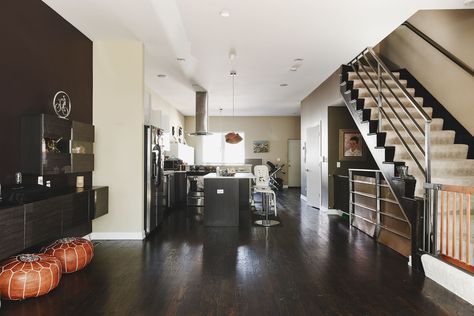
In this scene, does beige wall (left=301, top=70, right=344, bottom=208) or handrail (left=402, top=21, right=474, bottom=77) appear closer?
handrail (left=402, top=21, right=474, bottom=77)

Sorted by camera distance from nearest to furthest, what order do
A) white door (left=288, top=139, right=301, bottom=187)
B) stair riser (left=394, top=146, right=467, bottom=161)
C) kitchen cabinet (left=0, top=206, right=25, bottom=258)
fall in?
kitchen cabinet (left=0, top=206, right=25, bottom=258) < stair riser (left=394, top=146, right=467, bottom=161) < white door (left=288, top=139, right=301, bottom=187)

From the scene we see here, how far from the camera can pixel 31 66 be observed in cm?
342

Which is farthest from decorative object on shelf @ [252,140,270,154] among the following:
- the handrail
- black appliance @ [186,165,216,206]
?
the handrail

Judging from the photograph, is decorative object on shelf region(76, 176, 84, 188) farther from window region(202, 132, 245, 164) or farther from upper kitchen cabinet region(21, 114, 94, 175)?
window region(202, 132, 245, 164)

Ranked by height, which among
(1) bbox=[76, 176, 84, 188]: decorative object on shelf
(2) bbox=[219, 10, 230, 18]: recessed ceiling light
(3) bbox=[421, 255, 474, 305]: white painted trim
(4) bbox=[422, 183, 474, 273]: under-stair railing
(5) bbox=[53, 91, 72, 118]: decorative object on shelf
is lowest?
(3) bbox=[421, 255, 474, 305]: white painted trim

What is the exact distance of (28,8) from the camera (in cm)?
334

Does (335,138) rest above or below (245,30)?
below

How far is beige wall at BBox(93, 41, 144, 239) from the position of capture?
15.4 feet

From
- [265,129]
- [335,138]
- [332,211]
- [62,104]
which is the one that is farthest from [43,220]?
[265,129]

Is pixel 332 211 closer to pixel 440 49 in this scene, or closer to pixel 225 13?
pixel 440 49

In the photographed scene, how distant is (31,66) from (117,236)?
2588 mm

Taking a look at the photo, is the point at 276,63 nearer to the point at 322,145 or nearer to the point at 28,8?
the point at 322,145

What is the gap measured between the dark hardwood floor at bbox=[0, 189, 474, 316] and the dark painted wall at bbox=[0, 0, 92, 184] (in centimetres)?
146

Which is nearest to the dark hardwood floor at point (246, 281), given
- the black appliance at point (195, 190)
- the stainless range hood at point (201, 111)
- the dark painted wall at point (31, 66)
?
the dark painted wall at point (31, 66)
